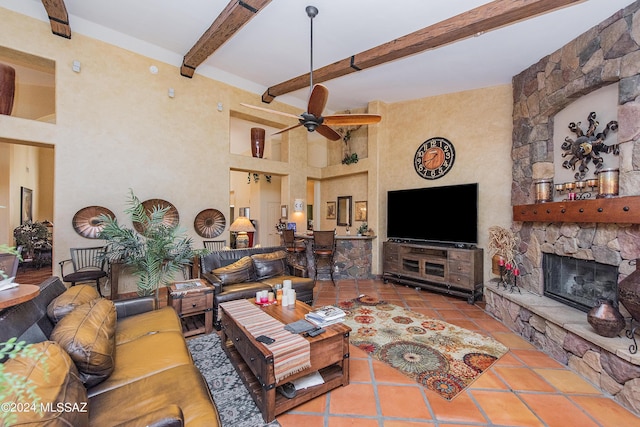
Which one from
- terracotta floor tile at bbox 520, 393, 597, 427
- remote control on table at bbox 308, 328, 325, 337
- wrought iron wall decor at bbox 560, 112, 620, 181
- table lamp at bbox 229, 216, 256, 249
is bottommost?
terracotta floor tile at bbox 520, 393, 597, 427

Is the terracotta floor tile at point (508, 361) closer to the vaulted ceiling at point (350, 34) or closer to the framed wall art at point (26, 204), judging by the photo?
the vaulted ceiling at point (350, 34)

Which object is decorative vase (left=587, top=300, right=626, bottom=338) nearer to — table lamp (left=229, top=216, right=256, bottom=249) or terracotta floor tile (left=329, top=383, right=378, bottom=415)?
terracotta floor tile (left=329, top=383, right=378, bottom=415)

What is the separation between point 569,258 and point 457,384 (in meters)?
2.26

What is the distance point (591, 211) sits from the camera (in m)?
2.65

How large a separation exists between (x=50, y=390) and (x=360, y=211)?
239 inches

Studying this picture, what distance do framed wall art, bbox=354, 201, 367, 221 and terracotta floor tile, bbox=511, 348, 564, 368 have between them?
413cm

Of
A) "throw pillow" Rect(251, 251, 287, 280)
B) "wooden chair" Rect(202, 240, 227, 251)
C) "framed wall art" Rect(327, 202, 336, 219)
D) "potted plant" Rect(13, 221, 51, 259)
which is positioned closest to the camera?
"throw pillow" Rect(251, 251, 287, 280)

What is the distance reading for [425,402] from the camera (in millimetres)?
2014

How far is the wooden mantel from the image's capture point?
2326mm

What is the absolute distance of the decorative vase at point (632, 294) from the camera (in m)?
2.09

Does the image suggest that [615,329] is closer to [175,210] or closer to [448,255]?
[448,255]

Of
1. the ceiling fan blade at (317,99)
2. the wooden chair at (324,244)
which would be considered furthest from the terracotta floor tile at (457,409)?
the wooden chair at (324,244)

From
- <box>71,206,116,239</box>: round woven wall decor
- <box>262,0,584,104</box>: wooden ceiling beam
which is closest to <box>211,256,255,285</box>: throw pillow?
<box>71,206,116,239</box>: round woven wall decor

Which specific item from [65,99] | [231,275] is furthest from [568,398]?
[65,99]
